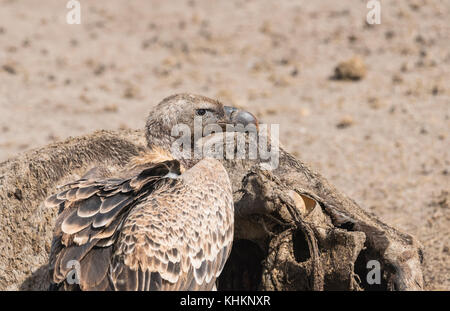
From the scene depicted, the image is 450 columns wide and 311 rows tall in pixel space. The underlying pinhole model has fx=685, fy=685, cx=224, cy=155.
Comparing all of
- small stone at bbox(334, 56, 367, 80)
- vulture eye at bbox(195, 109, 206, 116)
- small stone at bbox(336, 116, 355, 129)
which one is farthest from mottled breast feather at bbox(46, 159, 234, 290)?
small stone at bbox(334, 56, 367, 80)

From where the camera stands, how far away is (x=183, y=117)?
5.47 metres

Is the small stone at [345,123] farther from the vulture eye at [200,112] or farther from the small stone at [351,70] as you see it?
the vulture eye at [200,112]

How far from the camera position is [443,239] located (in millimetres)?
6363

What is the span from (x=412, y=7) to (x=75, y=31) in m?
6.64

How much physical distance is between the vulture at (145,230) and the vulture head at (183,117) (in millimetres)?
450

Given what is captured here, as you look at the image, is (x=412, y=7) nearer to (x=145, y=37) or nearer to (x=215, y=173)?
(x=145, y=37)

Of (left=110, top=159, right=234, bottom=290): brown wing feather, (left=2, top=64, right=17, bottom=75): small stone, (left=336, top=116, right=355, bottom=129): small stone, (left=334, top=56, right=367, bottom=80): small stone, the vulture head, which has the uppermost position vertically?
(left=2, top=64, right=17, bottom=75): small stone

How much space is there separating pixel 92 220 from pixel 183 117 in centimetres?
141

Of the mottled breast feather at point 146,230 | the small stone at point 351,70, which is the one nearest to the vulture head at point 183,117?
the mottled breast feather at point 146,230

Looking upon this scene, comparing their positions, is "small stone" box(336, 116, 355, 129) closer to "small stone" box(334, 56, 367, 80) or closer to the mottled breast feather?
"small stone" box(334, 56, 367, 80)

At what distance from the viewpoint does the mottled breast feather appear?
4.08 meters

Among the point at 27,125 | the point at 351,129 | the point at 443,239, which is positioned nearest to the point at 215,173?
the point at 443,239

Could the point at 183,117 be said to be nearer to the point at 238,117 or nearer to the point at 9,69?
the point at 238,117

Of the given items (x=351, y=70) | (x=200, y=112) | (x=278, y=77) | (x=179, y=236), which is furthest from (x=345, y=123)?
(x=179, y=236)
